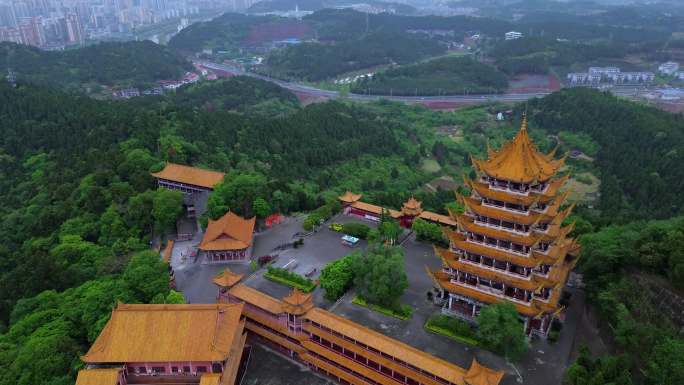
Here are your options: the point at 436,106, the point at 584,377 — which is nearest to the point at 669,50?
the point at 436,106

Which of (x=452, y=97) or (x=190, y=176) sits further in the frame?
(x=452, y=97)

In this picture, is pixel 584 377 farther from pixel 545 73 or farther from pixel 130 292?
pixel 545 73

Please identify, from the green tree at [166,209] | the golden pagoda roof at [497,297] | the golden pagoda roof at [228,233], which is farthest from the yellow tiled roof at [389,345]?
the green tree at [166,209]

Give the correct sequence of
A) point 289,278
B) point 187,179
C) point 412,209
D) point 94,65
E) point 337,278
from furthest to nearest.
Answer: point 94,65, point 187,179, point 412,209, point 289,278, point 337,278

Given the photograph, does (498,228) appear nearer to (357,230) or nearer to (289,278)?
(357,230)

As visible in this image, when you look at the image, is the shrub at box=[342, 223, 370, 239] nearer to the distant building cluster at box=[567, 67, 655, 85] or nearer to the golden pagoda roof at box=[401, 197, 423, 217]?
the golden pagoda roof at box=[401, 197, 423, 217]

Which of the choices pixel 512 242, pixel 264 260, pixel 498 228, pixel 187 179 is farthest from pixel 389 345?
pixel 187 179

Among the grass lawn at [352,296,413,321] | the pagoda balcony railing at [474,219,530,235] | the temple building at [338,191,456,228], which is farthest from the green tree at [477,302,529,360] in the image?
the temple building at [338,191,456,228]
